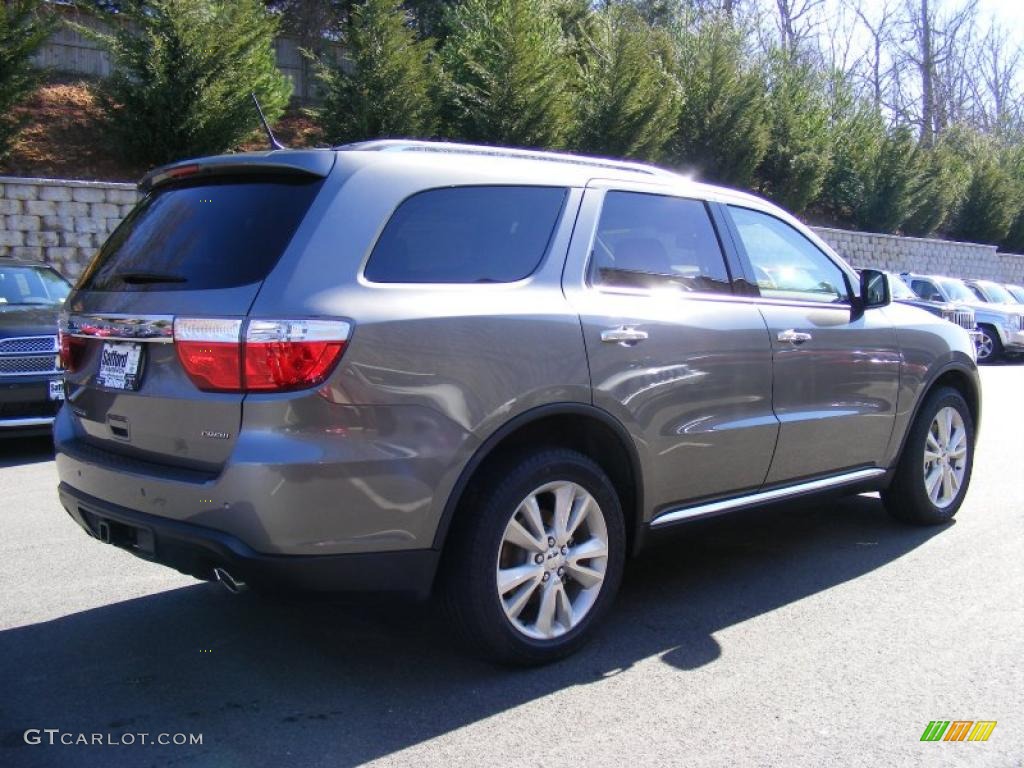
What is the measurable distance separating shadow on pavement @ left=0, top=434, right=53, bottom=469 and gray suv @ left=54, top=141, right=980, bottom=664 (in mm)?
4611

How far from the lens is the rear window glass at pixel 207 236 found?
3.30 metres

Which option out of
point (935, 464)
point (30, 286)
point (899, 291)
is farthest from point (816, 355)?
point (899, 291)

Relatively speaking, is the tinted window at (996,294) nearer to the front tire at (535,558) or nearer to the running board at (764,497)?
the running board at (764,497)

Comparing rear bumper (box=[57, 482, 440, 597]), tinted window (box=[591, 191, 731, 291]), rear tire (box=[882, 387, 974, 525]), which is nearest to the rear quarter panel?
rear tire (box=[882, 387, 974, 525])

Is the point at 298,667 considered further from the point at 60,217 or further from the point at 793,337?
the point at 60,217

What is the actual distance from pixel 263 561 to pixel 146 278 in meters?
1.19

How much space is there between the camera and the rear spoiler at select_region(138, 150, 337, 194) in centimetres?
343

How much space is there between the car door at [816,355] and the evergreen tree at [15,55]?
1377 centimetres

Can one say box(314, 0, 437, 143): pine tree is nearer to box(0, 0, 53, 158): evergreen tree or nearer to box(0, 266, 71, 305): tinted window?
box(0, 0, 53, 158): evergreen tree

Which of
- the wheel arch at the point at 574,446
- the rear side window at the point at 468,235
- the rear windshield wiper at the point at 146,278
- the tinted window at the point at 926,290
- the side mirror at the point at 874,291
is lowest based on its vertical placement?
the wheel arch at the point at 574,446

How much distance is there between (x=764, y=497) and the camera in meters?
4.63

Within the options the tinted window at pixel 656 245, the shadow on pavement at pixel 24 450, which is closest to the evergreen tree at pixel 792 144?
the shadow on pavement at pixel 24 450

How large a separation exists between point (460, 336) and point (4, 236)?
14.0 m

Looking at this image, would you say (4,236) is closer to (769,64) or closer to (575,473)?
(575,473)
